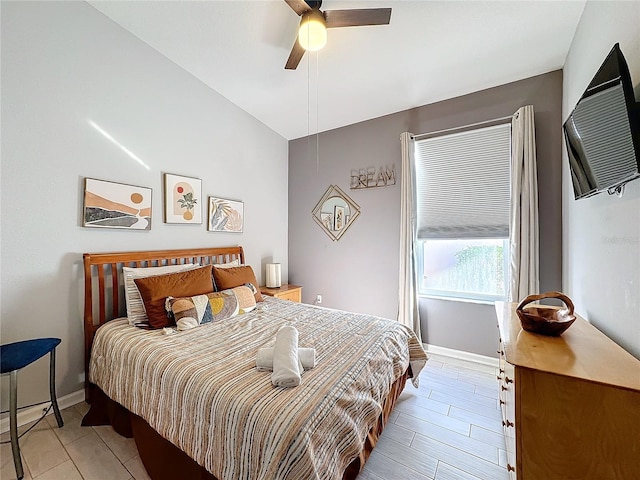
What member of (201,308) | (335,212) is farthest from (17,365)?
(335,212)

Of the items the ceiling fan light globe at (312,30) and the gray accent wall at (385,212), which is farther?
the gray accent wall at (385,212)

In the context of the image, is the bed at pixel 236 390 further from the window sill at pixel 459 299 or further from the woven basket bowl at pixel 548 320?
the window sill at pixel 459 299

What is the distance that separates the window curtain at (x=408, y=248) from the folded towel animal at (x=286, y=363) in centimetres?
184

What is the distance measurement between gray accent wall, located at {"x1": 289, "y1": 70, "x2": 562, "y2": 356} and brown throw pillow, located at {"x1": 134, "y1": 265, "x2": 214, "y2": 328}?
5.84 feet

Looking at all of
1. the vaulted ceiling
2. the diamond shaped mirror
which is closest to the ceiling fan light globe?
the vaulted ceiling

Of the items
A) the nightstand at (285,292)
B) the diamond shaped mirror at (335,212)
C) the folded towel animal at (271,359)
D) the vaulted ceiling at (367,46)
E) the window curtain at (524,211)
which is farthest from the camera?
the diamond shaped mirror at (335,212)

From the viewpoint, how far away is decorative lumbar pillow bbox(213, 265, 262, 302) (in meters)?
2.42

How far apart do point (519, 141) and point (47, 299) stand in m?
4.16

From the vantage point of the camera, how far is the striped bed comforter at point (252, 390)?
3.26 feet

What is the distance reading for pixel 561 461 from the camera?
902 mm

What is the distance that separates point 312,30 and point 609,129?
5.71ft

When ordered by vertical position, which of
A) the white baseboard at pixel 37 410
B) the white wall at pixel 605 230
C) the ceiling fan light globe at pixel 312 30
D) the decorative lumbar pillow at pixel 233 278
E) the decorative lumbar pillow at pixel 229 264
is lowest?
the white baseboard at pixel 37 410

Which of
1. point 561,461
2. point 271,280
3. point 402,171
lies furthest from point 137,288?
point 402,171

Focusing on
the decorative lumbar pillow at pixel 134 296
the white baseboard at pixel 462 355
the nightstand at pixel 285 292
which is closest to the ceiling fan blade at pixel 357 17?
the decorative lumbar pillow at pixel 134 296
